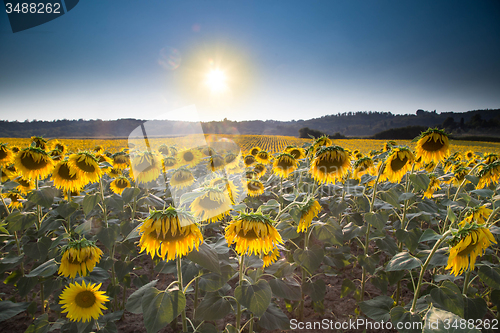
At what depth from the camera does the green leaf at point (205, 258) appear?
56.4 inches

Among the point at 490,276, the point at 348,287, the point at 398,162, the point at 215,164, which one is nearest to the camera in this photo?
the point at 490,276

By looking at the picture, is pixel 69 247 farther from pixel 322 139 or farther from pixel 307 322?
pixel 322 139

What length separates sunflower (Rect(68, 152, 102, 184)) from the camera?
8.39 feet

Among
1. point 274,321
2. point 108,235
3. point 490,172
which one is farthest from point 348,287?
point 108,235

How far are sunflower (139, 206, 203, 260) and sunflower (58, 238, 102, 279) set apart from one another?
Answer: 42.4 inches

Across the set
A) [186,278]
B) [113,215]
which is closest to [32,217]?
[113,215]

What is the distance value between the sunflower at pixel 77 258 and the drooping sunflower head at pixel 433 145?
377 cm

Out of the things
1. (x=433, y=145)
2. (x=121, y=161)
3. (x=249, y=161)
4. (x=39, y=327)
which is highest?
(x=433, y=145)

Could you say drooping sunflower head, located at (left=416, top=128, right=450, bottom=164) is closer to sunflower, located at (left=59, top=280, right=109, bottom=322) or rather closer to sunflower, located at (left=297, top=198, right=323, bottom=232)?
sunflower, located at (left=297, top=198, right=323, bottom=232)

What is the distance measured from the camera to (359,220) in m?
2.88

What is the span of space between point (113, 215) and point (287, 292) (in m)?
2.89

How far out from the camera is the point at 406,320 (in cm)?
187

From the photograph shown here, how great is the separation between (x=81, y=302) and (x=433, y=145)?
4.07m

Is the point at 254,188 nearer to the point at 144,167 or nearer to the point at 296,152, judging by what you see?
the point at 296,152
